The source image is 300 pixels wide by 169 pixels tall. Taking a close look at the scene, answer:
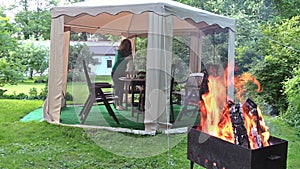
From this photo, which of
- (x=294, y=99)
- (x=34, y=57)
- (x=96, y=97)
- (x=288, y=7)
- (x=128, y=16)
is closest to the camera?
(x=294, y=99)

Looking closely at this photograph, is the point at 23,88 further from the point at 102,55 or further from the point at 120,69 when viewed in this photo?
the point at 120,69

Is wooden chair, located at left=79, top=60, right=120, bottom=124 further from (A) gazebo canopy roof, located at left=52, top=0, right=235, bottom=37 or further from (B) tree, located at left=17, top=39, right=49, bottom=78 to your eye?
(B) tree, located at left=17, top=39, right=49, bottom=78

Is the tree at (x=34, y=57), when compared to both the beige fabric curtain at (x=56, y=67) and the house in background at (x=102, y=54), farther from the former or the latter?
the beige fabric curtain at (x=56, y=67)

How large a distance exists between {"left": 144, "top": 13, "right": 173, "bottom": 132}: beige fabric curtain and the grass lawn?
0.99 feet

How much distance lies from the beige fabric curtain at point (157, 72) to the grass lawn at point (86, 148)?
30cm

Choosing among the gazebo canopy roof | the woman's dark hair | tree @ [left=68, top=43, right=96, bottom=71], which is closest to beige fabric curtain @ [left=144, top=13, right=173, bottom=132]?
the gazebo canopy roof

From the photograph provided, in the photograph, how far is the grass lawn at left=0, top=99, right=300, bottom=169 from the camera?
11.2 ft

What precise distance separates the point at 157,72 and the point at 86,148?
139 centimetres

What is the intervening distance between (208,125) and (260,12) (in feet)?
31.2

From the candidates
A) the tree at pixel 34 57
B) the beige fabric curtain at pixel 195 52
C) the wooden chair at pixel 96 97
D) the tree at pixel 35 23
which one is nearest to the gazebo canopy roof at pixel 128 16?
the beige fabric curtain at pixel 195 52

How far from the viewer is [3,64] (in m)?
3.30

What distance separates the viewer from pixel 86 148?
12.9 feet

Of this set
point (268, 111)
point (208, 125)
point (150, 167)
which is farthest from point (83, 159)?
point (268, 111)

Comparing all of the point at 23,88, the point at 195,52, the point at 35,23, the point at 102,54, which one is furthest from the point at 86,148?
the point at 35,23
